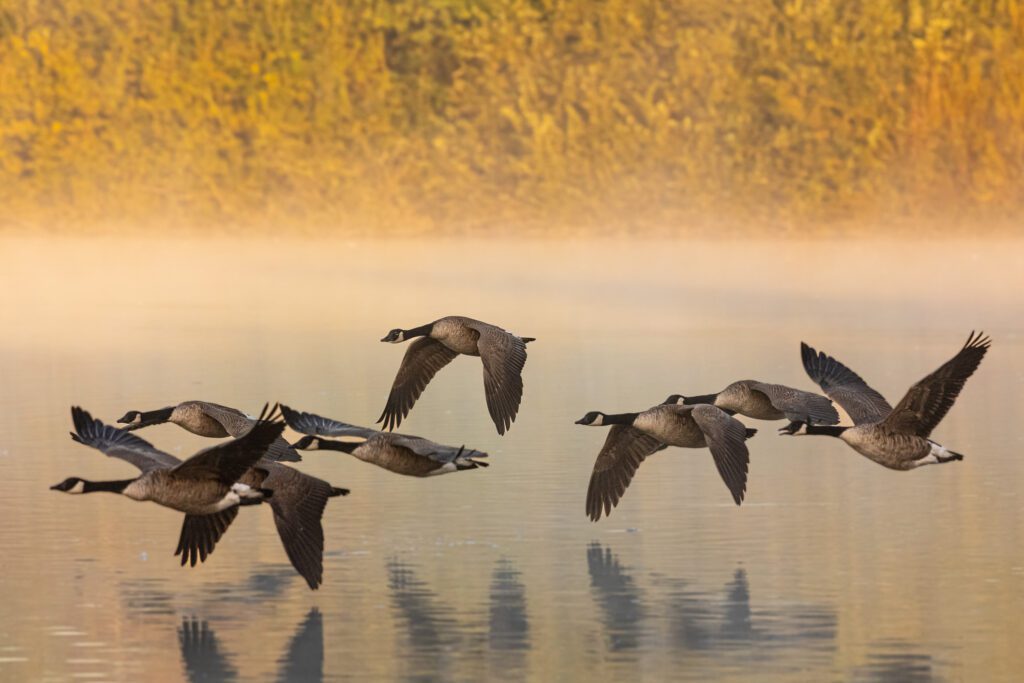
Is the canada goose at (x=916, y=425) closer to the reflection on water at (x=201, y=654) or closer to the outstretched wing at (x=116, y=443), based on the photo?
the outstretched wing at (x=116, y=443)

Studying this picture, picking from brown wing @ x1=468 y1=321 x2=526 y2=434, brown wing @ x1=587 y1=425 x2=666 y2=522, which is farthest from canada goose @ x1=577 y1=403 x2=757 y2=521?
brown wing @ x1=468 y1=321 x2=526 y2=434

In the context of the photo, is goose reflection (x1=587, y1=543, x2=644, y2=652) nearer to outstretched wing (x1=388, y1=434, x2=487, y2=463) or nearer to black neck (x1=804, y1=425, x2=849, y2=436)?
outstretched wing (x1=388, y1=434, x2=487, y2=463)

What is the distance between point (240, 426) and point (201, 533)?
3.46 feet

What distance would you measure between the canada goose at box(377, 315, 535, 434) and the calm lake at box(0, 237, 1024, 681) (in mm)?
574

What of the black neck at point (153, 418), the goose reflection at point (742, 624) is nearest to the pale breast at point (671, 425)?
the goose reflection at point (742, 624)

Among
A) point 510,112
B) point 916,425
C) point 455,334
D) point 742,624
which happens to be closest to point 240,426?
point 455,334

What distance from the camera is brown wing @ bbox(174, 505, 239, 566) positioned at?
36.7ft

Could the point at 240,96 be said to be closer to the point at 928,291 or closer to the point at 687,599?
the point at 928,291

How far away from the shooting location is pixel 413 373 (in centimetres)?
1447

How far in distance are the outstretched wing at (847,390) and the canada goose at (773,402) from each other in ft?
0.57

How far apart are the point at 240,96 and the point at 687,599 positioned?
131 ft

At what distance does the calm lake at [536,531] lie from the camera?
10031 millimetres

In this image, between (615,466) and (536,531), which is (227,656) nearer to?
(536,531)

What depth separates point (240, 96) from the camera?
49688 mm
